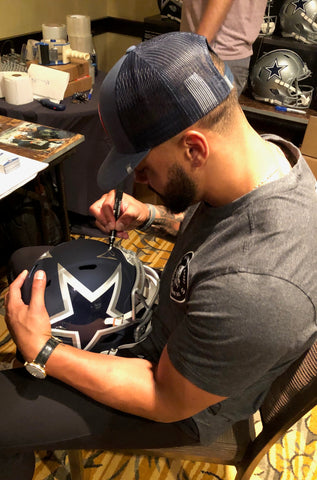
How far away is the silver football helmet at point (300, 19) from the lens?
7.41 ft

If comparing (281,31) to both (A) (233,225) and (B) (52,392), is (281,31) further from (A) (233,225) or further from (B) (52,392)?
(B) (52,392)

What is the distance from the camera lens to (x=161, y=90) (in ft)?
2.09

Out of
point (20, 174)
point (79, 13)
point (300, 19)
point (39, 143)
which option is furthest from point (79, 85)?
point (300, 19)

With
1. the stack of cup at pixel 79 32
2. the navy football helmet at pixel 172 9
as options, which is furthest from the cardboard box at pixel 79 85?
the navy football helmet at pixel 172 9

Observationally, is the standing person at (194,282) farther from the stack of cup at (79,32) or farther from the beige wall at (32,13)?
the beige wall at (32,13)

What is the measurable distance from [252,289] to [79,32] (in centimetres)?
207

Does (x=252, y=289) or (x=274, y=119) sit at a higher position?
(x=252, y=289)

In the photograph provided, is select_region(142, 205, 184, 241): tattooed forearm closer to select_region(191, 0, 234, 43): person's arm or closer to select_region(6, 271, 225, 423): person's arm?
select_region(6, 271, 225, 423): person's arm

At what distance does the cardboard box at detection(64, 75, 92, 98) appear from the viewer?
6.41 ft

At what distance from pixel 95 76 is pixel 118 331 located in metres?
1.84

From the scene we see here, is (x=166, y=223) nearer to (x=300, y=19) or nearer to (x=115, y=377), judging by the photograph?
(x=115, y=377)

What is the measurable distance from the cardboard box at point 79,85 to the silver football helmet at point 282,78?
111 centimetres

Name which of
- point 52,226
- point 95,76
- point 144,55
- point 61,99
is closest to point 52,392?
point 144,55

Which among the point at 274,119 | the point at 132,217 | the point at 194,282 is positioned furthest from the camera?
the point at 274,119
